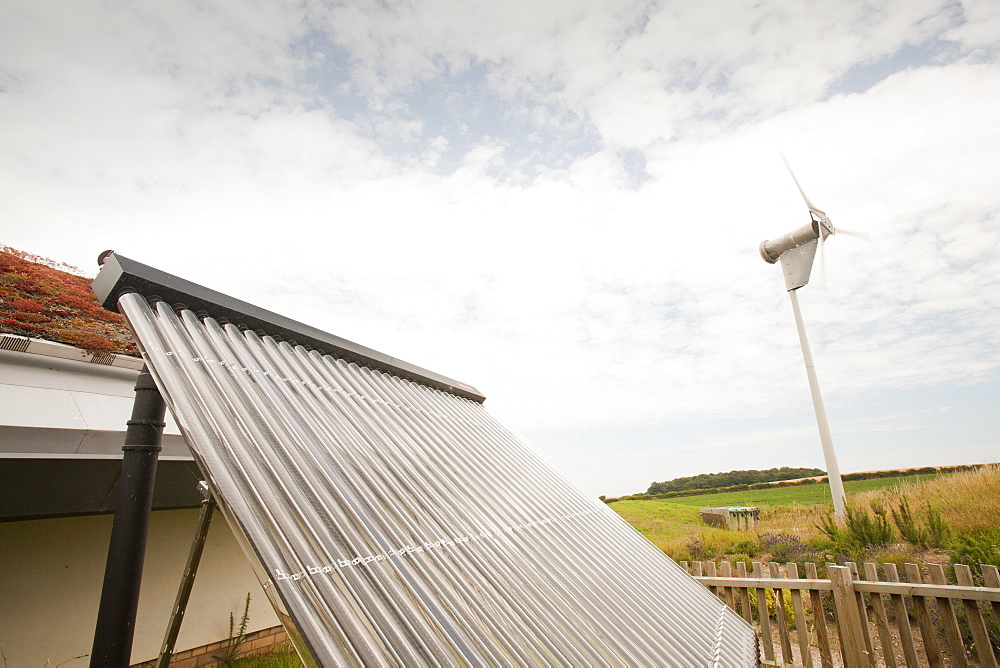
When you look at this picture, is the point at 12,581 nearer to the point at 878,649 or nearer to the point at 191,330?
the point at 191,330

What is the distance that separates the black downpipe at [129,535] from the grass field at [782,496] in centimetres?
1658

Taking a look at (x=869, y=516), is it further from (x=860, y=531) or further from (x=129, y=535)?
(x=129, y=535)

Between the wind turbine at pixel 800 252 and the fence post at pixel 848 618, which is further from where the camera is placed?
the wind turbine at pixel 800 252

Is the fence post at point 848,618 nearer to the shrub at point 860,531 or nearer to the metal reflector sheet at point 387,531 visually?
the metal reflector sheet at point 387,531

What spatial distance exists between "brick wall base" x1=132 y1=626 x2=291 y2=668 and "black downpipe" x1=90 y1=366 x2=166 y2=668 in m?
3.36

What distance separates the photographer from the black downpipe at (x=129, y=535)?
1.99m

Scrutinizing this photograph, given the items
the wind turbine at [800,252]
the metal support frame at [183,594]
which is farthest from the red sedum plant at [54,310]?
the wind turbine at [800,252]

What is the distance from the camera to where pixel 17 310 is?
5590 mm

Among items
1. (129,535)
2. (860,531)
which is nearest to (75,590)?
(129,535)

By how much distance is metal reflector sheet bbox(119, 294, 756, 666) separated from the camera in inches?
65.7

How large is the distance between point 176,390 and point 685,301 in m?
20.8

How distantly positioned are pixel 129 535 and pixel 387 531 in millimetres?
1100

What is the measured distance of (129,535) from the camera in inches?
83.6

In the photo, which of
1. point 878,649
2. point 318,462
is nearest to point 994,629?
point 878,649
